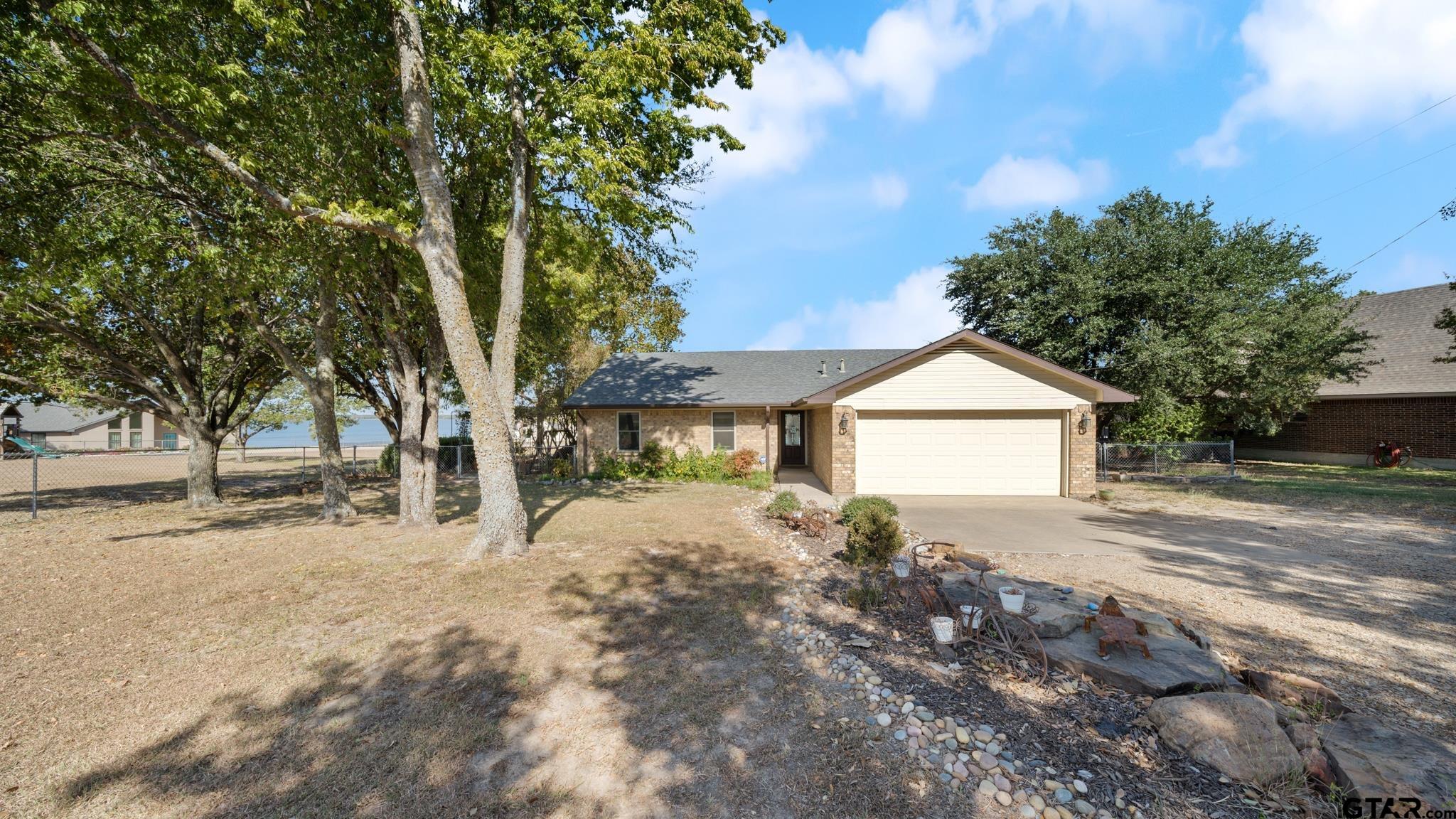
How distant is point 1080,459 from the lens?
12.3m

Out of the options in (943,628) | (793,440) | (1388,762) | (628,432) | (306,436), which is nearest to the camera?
(1388,762)

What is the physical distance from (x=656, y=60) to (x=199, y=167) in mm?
7110

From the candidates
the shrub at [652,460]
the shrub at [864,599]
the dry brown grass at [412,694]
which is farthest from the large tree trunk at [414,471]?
the shrub at [864,599]

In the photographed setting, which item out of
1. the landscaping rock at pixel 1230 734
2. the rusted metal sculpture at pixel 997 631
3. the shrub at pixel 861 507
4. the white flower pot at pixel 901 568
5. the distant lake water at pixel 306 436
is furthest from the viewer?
the distant lake water at pixel 306 436

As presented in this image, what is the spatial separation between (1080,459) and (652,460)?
11.7 metres

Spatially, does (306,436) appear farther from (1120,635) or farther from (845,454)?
(1120,635)

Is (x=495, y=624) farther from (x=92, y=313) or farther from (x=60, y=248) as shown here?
(x=92, y=313)

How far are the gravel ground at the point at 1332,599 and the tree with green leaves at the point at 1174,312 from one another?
717 centimetres

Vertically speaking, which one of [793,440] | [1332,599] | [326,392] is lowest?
[1332,599]

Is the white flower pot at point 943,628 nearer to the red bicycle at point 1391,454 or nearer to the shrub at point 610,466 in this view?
the shrub at point 610,466

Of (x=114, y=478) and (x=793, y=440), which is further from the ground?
(x=793, y=440)

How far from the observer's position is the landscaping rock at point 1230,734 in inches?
107

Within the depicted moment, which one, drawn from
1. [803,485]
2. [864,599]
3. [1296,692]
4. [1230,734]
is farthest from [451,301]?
[803,485]

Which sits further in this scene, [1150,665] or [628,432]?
[628,432]
